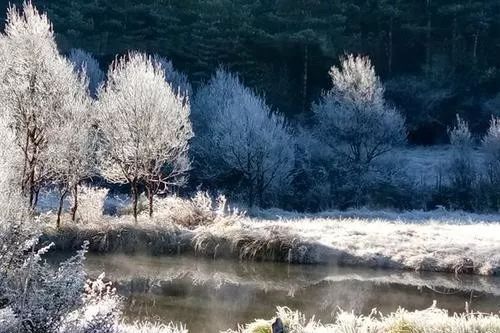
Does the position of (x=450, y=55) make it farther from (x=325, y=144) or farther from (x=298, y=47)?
(x=325, y=144)

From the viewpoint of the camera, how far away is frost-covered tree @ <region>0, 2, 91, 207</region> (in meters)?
21.0

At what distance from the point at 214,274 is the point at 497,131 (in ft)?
77.3

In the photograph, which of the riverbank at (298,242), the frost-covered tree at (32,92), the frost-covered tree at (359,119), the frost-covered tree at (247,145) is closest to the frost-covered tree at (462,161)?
the frost-covered tree at (359,119)

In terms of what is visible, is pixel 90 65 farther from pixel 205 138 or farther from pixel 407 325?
pixel 407 325

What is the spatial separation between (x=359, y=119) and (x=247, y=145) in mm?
7792

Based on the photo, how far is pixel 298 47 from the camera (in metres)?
47.3

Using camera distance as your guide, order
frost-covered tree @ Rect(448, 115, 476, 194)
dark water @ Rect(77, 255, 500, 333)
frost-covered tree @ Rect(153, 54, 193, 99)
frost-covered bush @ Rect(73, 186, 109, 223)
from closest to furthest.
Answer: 1. dark water @ Rect(77, 255, 500, 333)
2. frost-covered bush @ Rect(73, 186, 109, 223)
3. frost-covered tree @ Rect(448, 115, 476, 194)
4. frost-covered tree @ Rect(153, 54, 193, 99)

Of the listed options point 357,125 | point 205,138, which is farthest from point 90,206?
point 357,125

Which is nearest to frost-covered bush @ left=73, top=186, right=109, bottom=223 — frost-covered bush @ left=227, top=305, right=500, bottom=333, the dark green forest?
frost-covered bush @ left=227, top=305, right=500, bottom=333

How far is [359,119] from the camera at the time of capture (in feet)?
125

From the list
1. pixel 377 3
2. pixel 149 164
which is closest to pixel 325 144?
pixel 377 3

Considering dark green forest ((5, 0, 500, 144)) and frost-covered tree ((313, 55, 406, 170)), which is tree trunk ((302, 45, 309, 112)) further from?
frost-covered tree ((313, 55, 406, 170))

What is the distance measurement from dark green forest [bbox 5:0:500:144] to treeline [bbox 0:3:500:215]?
2.41 metres

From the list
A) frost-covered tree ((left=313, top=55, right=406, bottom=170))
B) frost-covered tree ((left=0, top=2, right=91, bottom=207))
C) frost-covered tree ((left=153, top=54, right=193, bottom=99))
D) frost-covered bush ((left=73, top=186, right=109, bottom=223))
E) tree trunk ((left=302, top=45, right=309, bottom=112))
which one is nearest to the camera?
frost-covered tree ((left=0, top=2, right=91, bottom=207))
